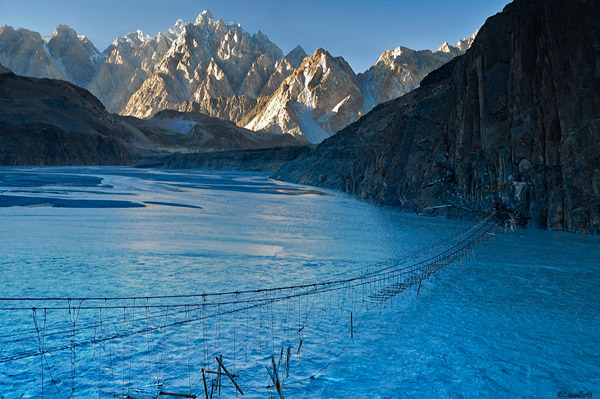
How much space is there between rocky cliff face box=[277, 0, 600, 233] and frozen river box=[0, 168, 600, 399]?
5063mm

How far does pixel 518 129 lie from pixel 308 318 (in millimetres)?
34387

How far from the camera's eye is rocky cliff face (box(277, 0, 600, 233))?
38094 millimetres

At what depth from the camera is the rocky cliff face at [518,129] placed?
38.1 m

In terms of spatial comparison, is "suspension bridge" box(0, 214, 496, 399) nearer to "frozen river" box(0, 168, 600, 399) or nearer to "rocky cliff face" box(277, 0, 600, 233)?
"frozen river" box(0, 168, 600, 399)

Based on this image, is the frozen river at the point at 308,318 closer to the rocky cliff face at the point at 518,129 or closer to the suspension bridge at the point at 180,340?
the suspension bridge at the point at 180,340

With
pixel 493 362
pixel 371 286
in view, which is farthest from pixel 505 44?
pixel 493 362

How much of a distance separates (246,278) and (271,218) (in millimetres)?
25254

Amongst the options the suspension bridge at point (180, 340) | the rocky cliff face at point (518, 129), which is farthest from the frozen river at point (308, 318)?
the rocky cliff face at point (518, 129)

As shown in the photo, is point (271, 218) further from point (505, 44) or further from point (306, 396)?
point (306, 396)

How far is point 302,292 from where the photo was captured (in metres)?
21.9

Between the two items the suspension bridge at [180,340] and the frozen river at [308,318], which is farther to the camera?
the frozen river at [308,318]

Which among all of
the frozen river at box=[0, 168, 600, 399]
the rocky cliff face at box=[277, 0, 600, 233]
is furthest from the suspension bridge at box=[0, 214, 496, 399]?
the rocky cliff face at box=[277, 0, 600, 233]

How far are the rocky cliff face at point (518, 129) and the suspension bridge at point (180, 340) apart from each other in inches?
959

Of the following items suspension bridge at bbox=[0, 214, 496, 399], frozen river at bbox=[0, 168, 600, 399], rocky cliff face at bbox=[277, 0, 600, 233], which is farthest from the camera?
rocky cliff face at bbox=[277, 0, 600, 233]
